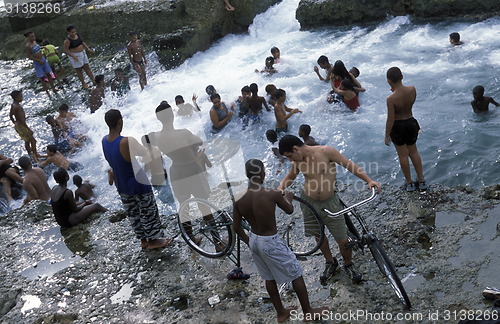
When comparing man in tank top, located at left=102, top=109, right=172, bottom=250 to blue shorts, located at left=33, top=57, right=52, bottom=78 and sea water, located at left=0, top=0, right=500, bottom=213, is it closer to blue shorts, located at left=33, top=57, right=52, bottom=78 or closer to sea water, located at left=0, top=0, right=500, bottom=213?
sea water, located at left=0, top=0, right=500, bottom=213

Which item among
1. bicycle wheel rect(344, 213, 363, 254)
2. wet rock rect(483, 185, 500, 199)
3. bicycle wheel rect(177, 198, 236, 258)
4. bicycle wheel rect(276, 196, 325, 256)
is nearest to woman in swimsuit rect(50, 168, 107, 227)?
bicycle wheel rect(177, 198, 236, 258)

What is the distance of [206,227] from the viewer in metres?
6.24

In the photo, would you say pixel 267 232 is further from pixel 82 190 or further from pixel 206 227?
pixel 82 190

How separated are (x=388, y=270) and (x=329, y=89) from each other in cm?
696

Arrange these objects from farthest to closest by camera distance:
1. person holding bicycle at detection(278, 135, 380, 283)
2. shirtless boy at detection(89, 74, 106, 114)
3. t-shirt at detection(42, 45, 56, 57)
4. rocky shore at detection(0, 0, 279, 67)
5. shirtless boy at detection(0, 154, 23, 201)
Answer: rocky shore at detection(0, 0, 279, 67)
t-shirt at detection(42, 45, 56, 57)
shirtless boy at detection(89, 74, 106, 114)
shirtless boy at detection(0, 154, 23, 201)
person holding bicycle at detection(278, 135, 380, 283)

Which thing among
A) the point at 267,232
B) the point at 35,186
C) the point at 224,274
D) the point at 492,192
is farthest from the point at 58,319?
the point at 492,192

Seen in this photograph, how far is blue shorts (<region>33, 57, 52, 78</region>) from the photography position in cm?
1397

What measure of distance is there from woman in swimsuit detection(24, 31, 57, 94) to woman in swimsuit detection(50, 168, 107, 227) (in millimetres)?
7191

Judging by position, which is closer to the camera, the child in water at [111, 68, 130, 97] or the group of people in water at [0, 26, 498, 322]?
the group of people in water at [0, 26, 498, 322]

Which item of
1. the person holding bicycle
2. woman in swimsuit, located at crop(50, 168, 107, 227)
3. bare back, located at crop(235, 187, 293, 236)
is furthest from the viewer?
woman in swimsuit, located at crop(50, 168, 107, 227)

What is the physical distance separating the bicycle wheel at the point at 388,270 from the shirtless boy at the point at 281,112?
517 cm

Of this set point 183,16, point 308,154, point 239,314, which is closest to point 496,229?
point 308,154

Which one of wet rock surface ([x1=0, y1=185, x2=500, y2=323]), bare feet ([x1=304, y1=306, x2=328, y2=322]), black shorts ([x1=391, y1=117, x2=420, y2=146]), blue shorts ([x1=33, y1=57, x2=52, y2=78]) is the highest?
blue shorts ([x1=33, y1=57, x2=52, y2=78])

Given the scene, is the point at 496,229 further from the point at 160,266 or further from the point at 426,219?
the point at 160,266
